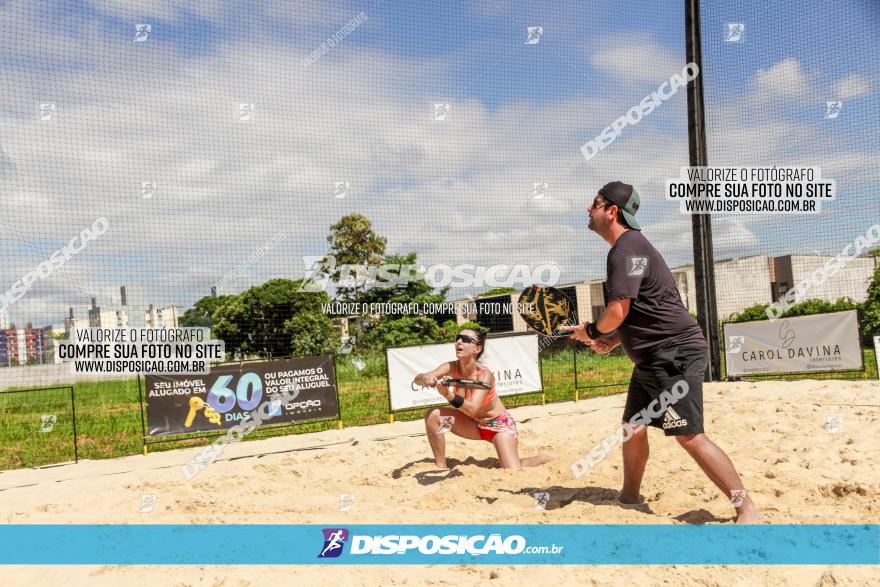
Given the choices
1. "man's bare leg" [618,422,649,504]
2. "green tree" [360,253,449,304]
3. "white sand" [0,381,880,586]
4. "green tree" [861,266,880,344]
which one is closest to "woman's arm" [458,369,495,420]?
"white sand" [0,381,880,586]

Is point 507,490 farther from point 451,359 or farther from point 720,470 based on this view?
point 451,359

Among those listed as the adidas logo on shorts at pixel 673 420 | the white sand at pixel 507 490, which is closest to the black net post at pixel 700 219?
the white sand at pixel 507 490

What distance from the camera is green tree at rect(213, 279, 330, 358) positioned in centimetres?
1861

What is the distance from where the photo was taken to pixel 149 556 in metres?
3.46

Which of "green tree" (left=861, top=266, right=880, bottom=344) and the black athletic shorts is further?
"green tree" (left=861, top=266, right=880, bottom=344)

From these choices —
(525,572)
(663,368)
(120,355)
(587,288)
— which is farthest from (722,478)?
(587,288)

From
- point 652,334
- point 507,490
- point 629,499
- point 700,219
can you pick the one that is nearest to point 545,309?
point 700,219

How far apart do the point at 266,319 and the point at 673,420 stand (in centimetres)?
1782

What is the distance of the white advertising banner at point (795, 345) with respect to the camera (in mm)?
10859

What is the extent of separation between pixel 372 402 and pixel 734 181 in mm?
7652

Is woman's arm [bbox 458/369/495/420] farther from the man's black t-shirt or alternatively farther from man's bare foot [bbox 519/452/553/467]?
the man's black t-shirt

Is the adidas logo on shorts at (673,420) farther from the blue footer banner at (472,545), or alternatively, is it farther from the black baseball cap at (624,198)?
the black baseball cap at (624,198)

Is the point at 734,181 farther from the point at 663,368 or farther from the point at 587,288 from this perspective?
the point at 587,288

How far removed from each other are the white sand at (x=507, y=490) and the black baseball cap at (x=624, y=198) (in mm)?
1690
